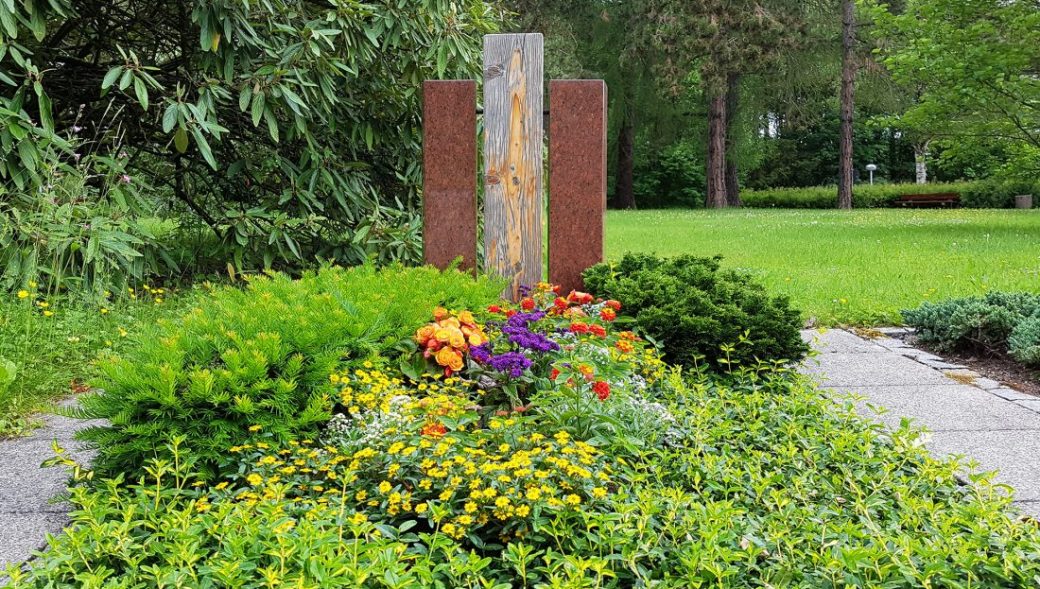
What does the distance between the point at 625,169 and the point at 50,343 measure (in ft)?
86.4

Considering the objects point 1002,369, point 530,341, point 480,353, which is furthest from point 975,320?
point 480,353

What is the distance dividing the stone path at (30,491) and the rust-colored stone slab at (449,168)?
2.21 meters

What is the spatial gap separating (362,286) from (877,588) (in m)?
2.38

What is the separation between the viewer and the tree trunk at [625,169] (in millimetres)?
29250

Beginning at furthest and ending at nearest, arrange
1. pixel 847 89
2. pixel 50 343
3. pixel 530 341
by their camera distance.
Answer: pixel 847 89
pixel 50 343
pixel 530 341

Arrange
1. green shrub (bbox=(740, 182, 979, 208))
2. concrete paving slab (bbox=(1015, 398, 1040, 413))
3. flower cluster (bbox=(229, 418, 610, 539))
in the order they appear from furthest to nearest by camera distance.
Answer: green shrub (bbox=(740, 182, 979, 208))
concrete paving slab (bbox=(1015, 398, 1040, 413))
flower cluster (bbox=(229, 418, 610, 539))

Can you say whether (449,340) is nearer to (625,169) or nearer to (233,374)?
(233,374)

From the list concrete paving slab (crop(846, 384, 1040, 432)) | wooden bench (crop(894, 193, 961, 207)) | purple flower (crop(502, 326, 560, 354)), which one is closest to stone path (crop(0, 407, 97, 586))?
purple flower (crop(502, 326, 560, 354))

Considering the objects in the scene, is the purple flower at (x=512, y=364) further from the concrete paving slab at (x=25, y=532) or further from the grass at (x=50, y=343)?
the grass at (x=50, y=343)

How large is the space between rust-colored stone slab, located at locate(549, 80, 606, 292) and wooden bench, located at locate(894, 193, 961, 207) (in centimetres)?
2632

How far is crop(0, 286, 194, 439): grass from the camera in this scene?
11.5 ft

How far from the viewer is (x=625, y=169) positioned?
2939 centimetres

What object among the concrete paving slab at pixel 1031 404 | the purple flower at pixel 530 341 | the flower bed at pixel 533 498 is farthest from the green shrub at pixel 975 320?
the purple flower at pixel 530 341

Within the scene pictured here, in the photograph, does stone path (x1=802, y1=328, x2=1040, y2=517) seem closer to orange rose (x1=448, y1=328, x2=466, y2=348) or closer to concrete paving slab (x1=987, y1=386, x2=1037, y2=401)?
concrete paving slab (x1=987, y1=386, x2=1037, y2=401)
